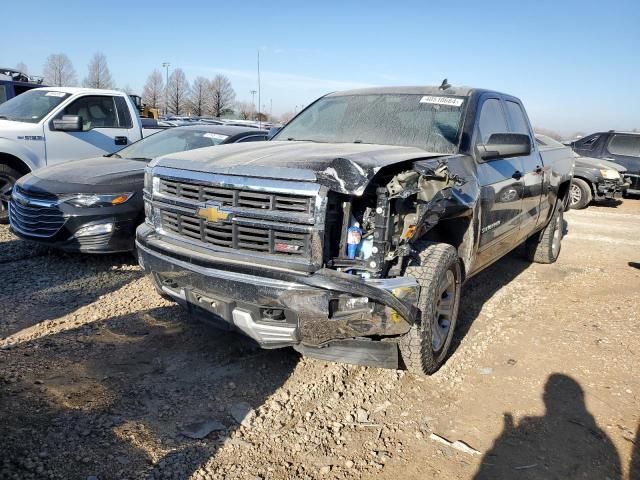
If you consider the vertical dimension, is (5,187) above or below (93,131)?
below

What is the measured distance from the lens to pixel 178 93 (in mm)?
60188

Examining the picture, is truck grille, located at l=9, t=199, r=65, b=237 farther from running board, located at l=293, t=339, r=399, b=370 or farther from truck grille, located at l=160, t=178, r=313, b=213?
running board, located at l=293, t=339, r=399, b=370

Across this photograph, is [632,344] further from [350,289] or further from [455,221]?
[350,289]

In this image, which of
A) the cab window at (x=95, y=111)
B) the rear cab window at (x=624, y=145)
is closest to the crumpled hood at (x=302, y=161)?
the cab window at (x=95, y=111)

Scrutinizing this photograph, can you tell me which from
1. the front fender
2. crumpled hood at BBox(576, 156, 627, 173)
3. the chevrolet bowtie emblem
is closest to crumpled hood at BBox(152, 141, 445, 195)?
the chevrolet bowtie emblem

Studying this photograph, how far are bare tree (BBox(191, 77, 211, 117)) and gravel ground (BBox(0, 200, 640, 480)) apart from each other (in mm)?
57654

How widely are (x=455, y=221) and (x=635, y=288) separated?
346 cm

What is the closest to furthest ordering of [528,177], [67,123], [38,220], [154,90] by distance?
[528,177]
[38,220]
[67,123]
[154,90]

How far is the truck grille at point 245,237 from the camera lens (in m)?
2.93

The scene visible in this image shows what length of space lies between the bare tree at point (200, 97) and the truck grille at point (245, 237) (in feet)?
193

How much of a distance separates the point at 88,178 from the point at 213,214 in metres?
2.96

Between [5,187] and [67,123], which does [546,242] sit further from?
[5,187]

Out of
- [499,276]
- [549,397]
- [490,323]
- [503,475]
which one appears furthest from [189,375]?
[499,276]

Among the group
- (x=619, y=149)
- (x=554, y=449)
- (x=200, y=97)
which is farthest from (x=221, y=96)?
(x=554, y=449)
